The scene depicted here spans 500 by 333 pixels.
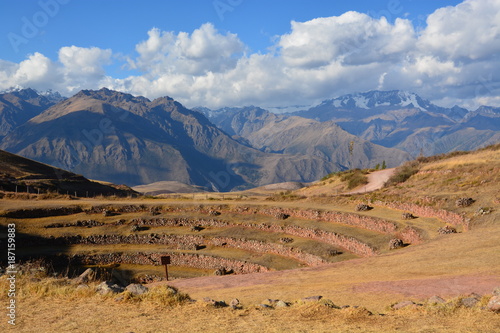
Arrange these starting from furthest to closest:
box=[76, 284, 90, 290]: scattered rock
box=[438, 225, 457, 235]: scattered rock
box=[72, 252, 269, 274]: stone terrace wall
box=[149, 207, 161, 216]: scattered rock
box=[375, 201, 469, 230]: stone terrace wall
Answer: box=[149, 207, 161, 216]: scattered rock < box=[72, 252, 269, 274]: stone terrace wall < box=[375, 201, 469, 230]: stone terrace wall < box=[438, 225, 457, 235]: scattered rock < box=[76, 284, 90, 290]: scattered rock

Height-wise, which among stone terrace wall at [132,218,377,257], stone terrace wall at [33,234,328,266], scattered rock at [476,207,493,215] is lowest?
stone terrace wall at [33,234,328,266]

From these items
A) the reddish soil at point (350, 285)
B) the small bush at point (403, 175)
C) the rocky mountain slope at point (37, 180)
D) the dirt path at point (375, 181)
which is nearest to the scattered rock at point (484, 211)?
the reddish soil at point (350, 285)

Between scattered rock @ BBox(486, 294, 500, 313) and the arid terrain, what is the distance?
0.44 m

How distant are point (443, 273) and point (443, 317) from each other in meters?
7.63

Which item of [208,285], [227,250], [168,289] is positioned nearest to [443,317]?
[168,289]

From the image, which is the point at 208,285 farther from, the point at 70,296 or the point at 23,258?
the point at 23,258

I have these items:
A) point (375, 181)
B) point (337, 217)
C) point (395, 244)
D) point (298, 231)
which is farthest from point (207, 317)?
point (375, 181)

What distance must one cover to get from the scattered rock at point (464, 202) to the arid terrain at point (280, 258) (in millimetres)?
139

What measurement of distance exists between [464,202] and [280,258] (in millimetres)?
19975

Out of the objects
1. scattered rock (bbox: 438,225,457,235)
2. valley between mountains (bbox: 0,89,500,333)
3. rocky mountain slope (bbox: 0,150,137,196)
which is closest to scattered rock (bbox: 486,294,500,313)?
valley between mountains (bbox: 0,89,500,333)

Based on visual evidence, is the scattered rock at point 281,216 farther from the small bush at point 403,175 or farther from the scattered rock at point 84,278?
the scattered rock at point 84,278

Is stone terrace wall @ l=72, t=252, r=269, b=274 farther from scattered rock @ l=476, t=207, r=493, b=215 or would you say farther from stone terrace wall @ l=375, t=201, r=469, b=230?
scattered rock @ l=476, t=207, r=493, b=215

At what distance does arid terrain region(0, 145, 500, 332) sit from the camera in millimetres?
14211

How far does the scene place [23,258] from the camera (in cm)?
3972
